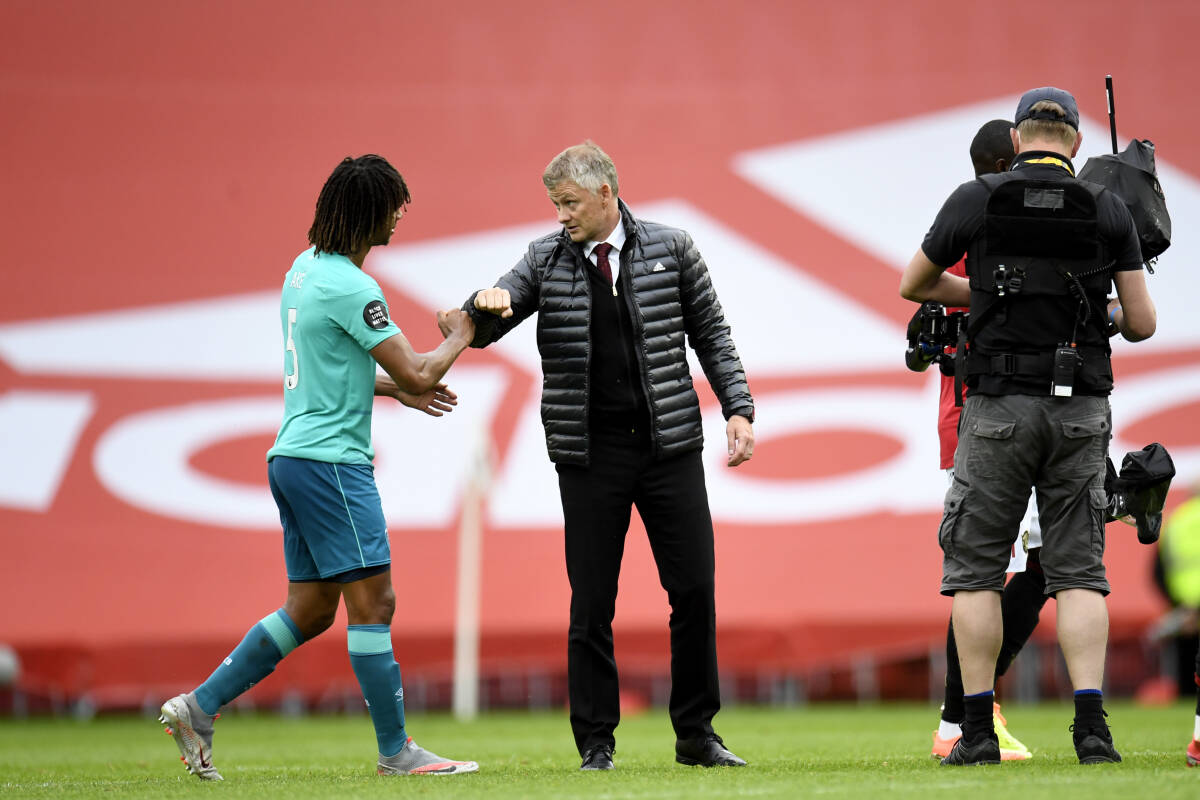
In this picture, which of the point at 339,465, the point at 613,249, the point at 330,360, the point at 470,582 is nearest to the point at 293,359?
the point at 330,360

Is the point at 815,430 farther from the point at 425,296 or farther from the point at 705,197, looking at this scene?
the point at 425,296

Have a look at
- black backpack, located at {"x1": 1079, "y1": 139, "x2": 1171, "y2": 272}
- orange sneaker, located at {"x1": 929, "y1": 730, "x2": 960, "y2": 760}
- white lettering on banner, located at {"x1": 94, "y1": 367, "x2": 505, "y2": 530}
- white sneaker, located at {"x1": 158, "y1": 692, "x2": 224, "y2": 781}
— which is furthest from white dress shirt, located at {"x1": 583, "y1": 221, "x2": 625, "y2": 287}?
white lettering on banner, located at {"x1": 94, "y1": 367, "x2": 505, "y2": 530}

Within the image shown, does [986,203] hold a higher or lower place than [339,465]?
higher

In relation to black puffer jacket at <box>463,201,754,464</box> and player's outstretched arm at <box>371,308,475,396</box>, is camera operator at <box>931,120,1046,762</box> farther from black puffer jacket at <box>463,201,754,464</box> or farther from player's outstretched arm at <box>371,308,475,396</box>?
player's outstretched arm at <box>371,308,475,396</box>

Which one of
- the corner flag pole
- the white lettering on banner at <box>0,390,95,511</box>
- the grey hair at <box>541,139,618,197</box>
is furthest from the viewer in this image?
the white lettering on banner at <box>0,390,95,511</box>

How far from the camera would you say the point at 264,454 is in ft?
35.1

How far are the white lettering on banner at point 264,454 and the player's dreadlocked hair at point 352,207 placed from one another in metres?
5.71

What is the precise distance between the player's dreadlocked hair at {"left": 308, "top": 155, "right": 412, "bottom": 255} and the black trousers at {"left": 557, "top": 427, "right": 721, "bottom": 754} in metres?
1.02

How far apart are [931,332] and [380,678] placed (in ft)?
7.18

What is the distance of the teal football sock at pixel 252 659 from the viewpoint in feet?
15.5

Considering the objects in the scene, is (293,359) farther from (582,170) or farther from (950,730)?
(950,730)

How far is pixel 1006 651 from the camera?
5184mm

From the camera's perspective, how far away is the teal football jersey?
4652 mm

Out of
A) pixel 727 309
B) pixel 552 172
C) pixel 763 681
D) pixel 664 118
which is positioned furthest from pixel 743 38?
pixel 552 172
